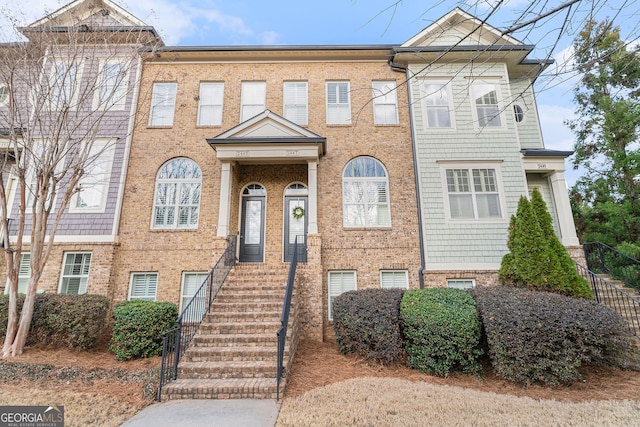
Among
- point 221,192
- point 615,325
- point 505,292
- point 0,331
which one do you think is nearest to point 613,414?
point 615,325

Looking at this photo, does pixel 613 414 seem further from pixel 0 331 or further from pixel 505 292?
pixel 0 331

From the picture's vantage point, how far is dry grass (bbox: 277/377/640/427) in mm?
4082

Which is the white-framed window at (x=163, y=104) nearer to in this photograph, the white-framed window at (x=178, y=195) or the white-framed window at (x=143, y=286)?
the white-framed window at (x=178, y=195)

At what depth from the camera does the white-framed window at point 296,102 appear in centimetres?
1098

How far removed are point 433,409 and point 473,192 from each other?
729 cm

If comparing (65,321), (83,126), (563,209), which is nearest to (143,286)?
(65,321)

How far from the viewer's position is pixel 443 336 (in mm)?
6195

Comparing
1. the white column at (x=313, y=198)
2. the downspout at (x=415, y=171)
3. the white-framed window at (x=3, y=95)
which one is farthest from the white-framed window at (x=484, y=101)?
the white-framed window at (x=3, y=95)

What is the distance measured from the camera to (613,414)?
14.4 ft

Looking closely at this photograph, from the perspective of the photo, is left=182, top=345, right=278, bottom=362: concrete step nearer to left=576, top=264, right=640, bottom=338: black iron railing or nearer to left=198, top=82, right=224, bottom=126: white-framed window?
left=576, top=264, right=640, bottom=338: black iron railing

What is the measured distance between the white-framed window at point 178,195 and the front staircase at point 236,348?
119 inches

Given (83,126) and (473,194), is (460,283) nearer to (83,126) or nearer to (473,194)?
(473,194)

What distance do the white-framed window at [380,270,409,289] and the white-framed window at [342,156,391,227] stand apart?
1.50 m

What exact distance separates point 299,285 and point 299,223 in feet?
8.35
